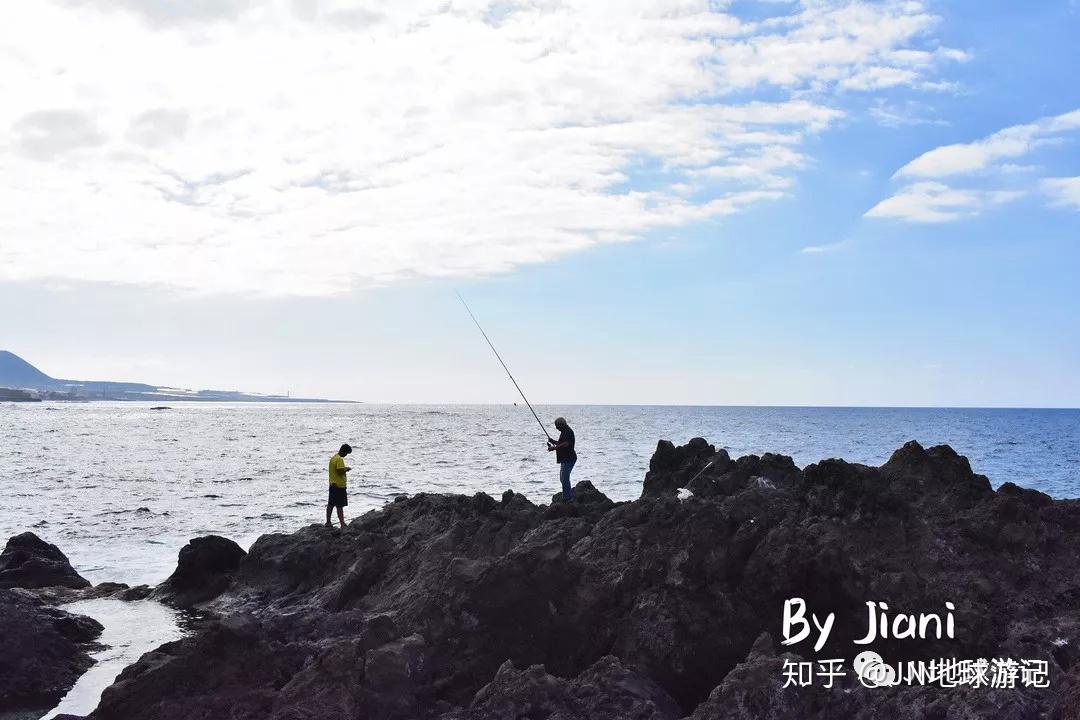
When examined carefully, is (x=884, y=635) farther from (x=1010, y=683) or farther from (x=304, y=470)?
(x=304, y=470)

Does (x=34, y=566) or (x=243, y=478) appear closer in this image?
(x=34, y=566)

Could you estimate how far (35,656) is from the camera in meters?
9.62

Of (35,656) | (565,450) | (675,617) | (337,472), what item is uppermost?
(565,450)

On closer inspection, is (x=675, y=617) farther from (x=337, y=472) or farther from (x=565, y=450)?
(x=337, y=472)

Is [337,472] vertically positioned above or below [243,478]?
above

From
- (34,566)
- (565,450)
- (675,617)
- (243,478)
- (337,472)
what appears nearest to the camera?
(675,617)

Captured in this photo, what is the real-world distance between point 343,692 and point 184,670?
5.61 ft

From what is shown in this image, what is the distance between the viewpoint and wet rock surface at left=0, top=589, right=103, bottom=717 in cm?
911

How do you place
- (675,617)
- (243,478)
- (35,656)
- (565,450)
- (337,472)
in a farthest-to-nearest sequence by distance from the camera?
(243,478) → (337,472) → (565,450) → (35,656) → (675,617)

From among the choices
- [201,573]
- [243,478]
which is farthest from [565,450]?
[243,478]

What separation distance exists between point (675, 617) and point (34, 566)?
12.2 metres

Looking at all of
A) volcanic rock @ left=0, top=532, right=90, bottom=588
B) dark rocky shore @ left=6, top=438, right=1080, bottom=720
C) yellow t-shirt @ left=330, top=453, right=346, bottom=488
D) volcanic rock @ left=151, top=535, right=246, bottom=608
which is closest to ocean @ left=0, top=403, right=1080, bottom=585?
volcanic rock @ left=0, top=532, right=90, bottom=588

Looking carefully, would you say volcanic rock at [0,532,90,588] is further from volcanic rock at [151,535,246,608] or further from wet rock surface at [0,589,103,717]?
wet rock surface at [0,589,103,717]

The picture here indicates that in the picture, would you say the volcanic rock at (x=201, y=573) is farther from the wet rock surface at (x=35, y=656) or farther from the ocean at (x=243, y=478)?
the wet rock surface at (x=35, y=656)
